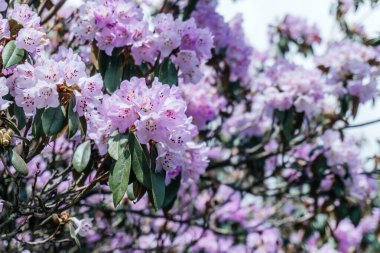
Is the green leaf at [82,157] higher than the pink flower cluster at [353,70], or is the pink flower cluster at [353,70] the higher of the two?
the pink flower cluster at [353,70]

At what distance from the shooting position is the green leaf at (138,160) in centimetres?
146

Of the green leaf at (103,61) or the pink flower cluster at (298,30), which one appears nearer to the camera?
the green leaf at (103,61)

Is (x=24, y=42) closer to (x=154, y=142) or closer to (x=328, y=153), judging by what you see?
(x=154, y=142)

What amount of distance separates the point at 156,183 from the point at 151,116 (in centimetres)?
22

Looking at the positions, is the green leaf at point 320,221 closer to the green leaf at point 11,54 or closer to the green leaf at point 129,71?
the green leaf at point 129,71

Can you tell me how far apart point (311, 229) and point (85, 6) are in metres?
2.12

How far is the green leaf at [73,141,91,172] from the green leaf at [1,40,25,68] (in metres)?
0.38

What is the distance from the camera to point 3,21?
1.62 m

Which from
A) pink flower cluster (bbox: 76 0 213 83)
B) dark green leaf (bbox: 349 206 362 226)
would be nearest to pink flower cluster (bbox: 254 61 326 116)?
dark green leaf (bbox: 349 206 362 226)

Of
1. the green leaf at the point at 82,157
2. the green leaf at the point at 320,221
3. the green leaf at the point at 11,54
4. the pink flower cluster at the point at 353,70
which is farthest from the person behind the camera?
the green leaf at the point at 320,221

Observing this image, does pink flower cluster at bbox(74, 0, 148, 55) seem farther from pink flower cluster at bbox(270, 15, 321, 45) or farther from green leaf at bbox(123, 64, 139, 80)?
pink flower cluster at bbox(270, 15, 321, 45)

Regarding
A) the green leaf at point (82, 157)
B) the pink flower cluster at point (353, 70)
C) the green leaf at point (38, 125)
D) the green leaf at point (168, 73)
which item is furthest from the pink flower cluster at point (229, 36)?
the green leaf at point (38, 125)

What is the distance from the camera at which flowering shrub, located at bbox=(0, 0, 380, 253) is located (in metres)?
1.51

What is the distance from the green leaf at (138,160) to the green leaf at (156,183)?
0.05 m
